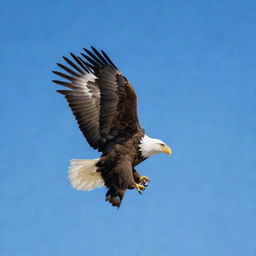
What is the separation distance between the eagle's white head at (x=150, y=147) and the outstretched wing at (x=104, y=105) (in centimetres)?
19

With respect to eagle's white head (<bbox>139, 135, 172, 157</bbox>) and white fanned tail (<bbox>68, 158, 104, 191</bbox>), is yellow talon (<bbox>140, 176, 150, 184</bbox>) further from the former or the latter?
white fanned tail (<bbox>68, 158, 104, 191</bbox>)

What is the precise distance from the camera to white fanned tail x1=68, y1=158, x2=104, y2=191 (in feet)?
23.3

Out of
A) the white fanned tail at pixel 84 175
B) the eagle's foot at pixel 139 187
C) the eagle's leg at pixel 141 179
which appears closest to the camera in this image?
the eagle's foot at pixel 139 187

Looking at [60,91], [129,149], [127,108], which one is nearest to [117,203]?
[129,149]

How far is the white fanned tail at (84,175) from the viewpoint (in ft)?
23.3

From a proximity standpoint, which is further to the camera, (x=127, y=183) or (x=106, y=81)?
(x=106, y=81)

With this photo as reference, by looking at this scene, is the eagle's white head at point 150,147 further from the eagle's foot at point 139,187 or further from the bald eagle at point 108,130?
the eagle's foot at point 139,187

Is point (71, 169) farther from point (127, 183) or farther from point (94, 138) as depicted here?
point (127, 183)

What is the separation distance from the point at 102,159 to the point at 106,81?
1046 mm

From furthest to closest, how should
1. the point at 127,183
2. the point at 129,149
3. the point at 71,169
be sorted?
the point at 71,169 < the point at 129,149 < the point at 127,183

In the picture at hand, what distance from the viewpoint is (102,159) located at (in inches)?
271

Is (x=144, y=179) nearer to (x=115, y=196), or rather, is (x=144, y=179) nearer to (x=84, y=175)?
(x=115, y=196)

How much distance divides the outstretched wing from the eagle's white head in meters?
0.19

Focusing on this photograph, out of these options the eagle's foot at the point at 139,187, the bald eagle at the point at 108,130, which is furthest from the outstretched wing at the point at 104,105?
the eagle's foot at the point at 139,187
